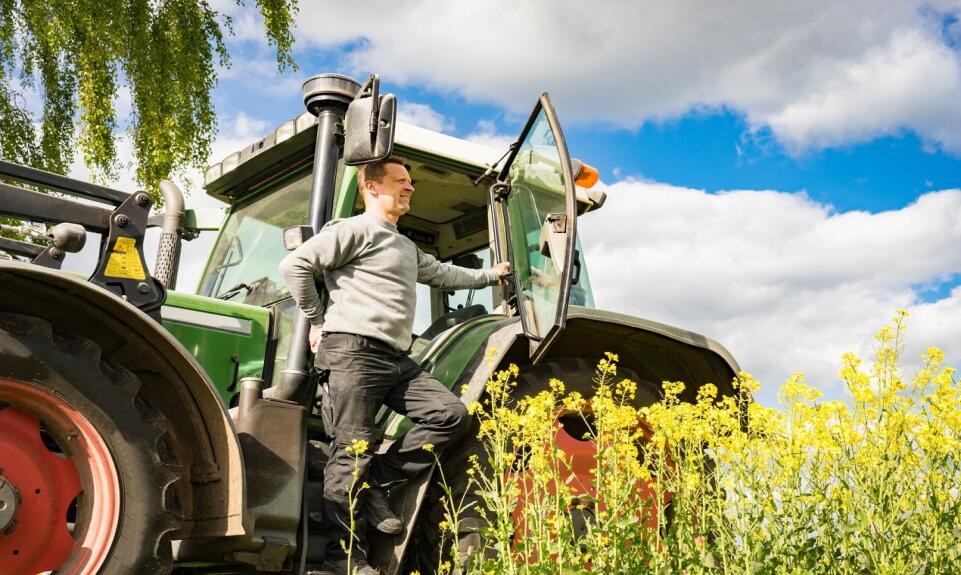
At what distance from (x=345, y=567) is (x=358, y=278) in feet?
3.50

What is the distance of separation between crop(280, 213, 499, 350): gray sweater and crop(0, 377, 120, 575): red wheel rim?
3.35 feet

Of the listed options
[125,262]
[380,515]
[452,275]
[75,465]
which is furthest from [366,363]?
[75,465]

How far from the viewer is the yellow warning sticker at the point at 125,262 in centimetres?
310

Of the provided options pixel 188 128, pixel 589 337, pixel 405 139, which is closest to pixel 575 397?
pixel 589 337

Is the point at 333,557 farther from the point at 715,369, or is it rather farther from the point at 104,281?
the point at 715,369

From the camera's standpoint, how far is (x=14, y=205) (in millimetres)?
3045

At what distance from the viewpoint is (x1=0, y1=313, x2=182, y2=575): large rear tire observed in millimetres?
2629

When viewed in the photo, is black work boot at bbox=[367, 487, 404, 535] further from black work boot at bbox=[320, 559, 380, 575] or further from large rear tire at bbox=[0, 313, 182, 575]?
large rear tire at bbox=[0, 313, 182, 575]

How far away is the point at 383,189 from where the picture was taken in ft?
12.3

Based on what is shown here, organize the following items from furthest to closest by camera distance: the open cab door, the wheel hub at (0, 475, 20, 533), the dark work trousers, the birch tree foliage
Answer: the birch tree foliage < the open cab door < the dark work trousers < the wheel hub at (0, 475, 20, 533)

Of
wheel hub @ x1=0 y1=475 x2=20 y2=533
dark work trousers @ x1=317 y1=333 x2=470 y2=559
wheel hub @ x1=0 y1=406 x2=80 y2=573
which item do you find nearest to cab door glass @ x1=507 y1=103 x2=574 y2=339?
dark work trousers @ x1=317 y1=333 x2=470 y2=559

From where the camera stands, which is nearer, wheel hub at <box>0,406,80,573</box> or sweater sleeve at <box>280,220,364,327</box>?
wheel hub at <box>0,406,80,573</box>

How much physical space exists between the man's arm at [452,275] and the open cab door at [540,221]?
87mm

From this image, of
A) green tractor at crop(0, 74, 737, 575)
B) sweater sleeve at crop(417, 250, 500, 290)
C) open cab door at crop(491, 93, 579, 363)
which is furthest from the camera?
sweater sleeve at crop(417, 250, 500, 290)
